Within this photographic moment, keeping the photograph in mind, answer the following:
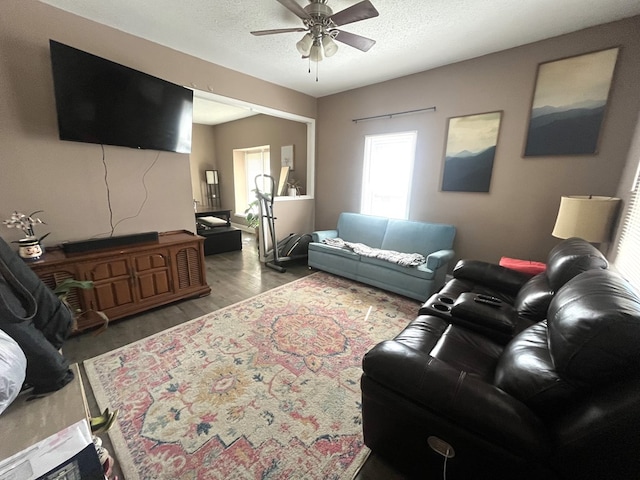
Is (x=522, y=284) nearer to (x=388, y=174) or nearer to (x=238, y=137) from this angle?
(x=388, y=174)

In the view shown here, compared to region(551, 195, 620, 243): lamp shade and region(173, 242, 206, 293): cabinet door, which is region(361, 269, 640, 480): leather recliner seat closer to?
region(551, 195, 620, 243): lamp shade

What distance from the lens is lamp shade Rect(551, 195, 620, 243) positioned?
1.93 metres

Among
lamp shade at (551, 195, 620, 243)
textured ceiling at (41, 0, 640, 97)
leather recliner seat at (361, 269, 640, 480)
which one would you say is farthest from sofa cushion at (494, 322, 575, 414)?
textured ceiling at (41, 0, 640, 97)

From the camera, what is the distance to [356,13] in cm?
176

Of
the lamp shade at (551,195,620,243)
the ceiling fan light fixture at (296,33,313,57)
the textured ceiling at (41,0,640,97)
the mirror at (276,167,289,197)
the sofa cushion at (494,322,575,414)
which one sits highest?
the textured ceiling at (41,0,640,97)

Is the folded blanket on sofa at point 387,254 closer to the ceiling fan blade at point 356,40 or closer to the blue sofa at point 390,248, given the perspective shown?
the blue sofa at point 390,248

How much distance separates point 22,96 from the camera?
2010mm

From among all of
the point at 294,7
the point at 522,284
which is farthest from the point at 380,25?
the point at 522,284

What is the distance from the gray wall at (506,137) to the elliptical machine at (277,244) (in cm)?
158

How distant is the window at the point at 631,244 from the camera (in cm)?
161

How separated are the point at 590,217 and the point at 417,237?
1566 mm

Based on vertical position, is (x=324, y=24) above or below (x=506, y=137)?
above

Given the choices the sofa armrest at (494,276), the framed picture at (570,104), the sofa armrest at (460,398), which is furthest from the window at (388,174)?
the sofa armrest at (460,398)

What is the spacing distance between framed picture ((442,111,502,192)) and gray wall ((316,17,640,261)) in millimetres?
76
